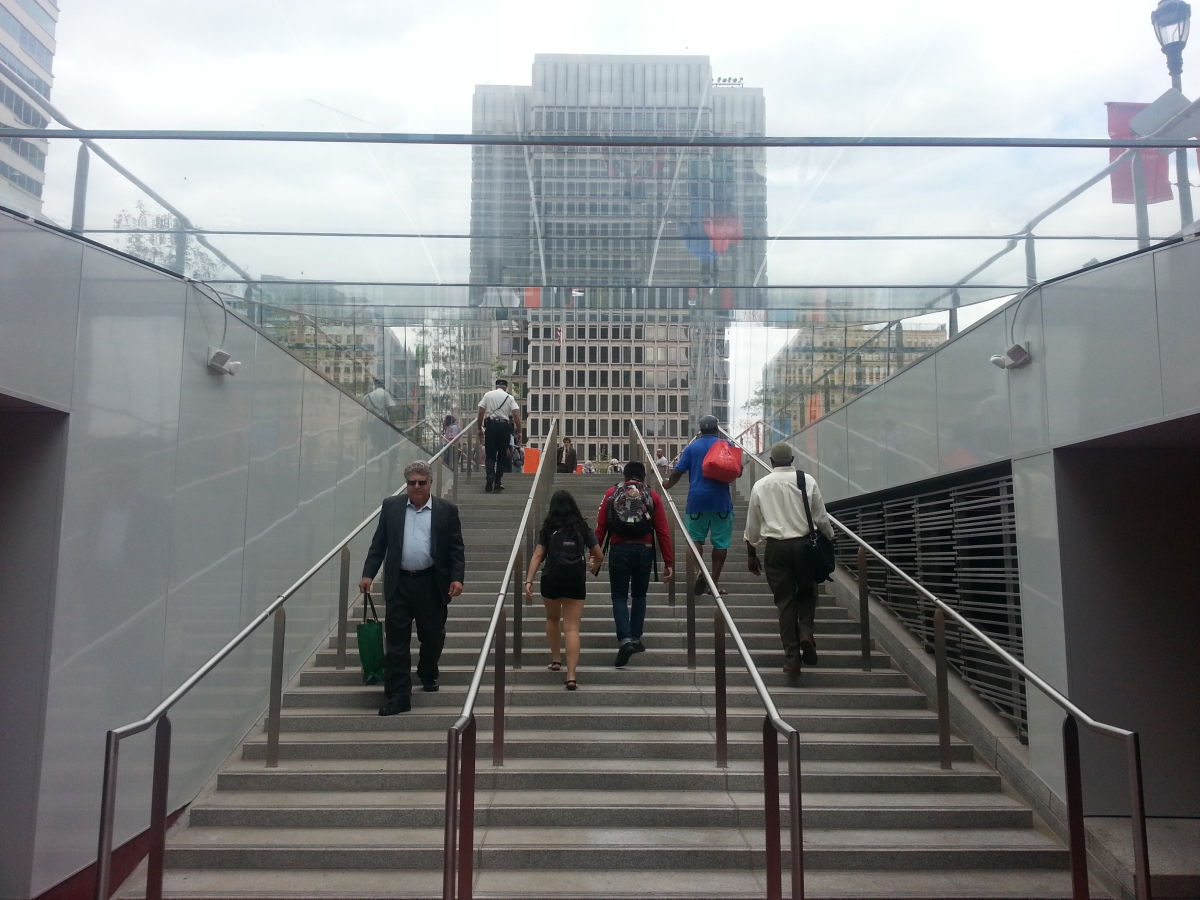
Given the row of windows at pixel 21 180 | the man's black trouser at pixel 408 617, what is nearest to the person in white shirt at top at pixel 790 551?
the man's black trouser at pixel 408 617

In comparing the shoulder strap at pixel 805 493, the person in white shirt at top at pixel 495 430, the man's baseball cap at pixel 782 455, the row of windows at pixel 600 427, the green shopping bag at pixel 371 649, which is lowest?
the green shopping bag at pixel 371 649

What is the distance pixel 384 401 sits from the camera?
420 inches

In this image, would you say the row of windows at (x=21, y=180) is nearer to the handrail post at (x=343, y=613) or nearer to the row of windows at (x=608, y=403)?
the handrail post at (x=343, y=613)

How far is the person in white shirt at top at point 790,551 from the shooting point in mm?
6715

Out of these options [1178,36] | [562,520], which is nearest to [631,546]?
[562,520]

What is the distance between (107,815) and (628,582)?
3971mm

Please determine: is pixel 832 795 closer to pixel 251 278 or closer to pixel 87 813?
pixel 87 813

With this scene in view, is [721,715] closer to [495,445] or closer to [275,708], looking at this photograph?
[275,708]

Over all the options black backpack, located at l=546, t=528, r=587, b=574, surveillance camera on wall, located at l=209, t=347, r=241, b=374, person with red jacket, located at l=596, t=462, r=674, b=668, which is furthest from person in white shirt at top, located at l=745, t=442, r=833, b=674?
surveillance camera on wall, located at l=209, t=347, r=241, b=374

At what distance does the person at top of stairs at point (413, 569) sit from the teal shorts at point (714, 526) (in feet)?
8.47

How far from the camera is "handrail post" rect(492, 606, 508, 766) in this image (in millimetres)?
5656

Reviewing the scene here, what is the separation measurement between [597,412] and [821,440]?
94.8m

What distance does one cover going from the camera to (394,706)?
6.26m

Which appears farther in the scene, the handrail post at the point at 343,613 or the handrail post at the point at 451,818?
the handrail post at the point at 343,613
